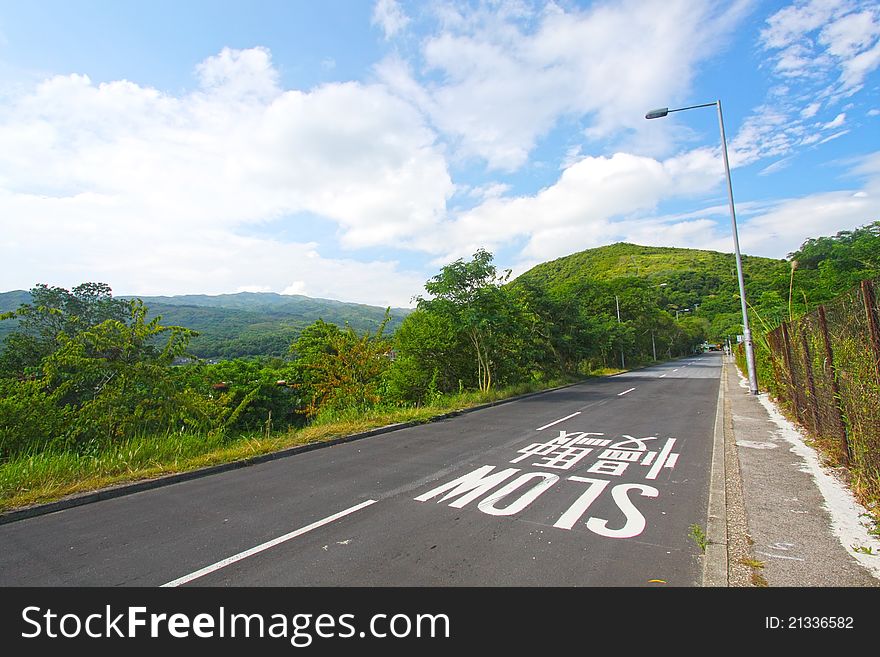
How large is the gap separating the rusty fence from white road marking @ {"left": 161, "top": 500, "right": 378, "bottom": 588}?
514 centimetres

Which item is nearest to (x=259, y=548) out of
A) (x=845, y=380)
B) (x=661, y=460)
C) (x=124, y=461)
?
(x=124, y=461)

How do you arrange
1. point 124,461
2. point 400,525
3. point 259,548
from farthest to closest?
point 124,461, point 400,525, point 259,548

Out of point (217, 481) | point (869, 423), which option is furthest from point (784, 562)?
point (217, 481)

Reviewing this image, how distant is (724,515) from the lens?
4160 millimetres

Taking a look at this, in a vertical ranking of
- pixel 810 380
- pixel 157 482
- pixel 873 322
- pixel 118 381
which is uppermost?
pixel 873 322

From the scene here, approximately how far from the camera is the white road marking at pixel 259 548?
3125 mm

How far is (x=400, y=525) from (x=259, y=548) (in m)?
1.28

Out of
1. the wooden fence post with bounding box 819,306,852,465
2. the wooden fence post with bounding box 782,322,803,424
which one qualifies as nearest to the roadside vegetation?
the wooden fence post with bounding box 782,322,803,424

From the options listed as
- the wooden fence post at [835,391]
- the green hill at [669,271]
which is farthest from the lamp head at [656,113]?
the green hill at [669,271]

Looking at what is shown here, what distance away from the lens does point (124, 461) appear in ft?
19.3

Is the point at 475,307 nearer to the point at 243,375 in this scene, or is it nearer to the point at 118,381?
the point at 243,375

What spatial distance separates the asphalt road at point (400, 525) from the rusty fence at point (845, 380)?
5.02ft
